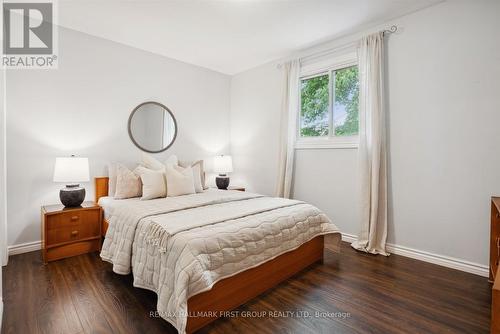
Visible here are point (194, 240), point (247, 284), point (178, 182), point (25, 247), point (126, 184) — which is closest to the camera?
point (194, 240)

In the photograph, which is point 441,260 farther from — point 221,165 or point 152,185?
point 152,185

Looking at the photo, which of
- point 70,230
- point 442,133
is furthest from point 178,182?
point 442,133

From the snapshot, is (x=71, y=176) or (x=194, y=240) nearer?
(x=194, y=240)

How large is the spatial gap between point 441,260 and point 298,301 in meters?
1.69

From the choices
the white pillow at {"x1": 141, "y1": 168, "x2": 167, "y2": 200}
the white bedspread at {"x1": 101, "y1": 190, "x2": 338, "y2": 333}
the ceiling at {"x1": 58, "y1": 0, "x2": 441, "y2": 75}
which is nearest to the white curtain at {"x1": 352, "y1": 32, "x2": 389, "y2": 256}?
the ceiling at {"x1": 58, "y1": 0, "x2": 441, "y2": 75}

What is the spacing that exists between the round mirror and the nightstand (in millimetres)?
1120

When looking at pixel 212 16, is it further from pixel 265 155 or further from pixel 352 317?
pixel 352 317

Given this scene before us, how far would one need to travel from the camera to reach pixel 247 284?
74.6 inches

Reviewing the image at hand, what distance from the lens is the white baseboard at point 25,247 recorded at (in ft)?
8.69

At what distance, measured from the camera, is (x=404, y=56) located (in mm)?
2719

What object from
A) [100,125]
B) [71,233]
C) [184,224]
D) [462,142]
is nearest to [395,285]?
[462,142]

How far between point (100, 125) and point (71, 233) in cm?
137

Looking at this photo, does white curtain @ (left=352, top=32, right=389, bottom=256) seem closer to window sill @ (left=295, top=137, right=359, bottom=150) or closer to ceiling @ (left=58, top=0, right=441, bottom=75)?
window sill @ (left=295, top=137, right=359, bottom=150)

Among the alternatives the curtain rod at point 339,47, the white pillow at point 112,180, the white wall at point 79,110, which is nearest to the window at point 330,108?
the curtain rod at point 339,47
